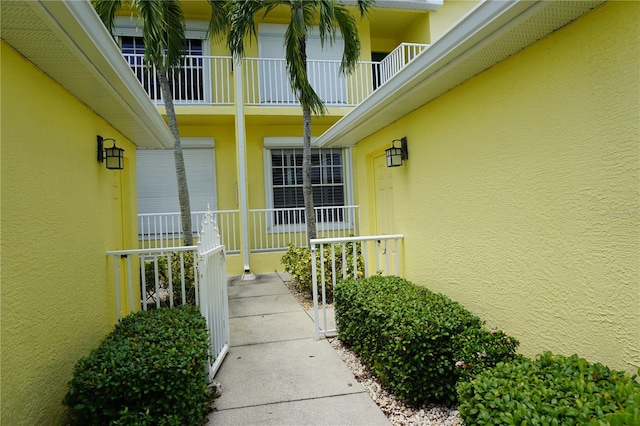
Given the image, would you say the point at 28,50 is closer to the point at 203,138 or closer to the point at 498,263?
the point at 498,263

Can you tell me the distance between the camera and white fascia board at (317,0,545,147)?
2.32m

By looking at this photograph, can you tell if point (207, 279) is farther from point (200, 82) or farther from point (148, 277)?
point (200, 82)

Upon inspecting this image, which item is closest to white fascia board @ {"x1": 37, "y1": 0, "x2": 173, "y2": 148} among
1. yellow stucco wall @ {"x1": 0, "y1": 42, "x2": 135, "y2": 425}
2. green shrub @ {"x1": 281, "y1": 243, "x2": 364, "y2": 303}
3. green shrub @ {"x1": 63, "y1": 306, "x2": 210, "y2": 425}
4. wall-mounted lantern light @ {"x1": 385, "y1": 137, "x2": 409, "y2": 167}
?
yellow stucco wall @ {"x1": 0, "y1": 42, "x2": 135, "y2": 425}

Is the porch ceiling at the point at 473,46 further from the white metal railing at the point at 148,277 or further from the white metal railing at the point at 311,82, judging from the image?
the white metal railing at the point at 311,82

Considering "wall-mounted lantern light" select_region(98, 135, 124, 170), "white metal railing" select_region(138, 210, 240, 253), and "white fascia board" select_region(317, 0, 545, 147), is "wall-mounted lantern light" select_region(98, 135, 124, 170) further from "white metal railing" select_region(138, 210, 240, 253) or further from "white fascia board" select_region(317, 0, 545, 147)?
"white metal railing" select_region(138, 210, 240, 253)

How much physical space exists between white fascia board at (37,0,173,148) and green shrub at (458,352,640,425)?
2900 mm

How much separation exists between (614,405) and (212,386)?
2890 mm

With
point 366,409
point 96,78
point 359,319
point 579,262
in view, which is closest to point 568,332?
point 579,262

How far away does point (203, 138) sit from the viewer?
30.5 ft

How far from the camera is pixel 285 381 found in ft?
11.3

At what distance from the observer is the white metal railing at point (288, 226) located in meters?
9.19

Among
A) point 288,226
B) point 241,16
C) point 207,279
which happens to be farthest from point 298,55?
point 207,279

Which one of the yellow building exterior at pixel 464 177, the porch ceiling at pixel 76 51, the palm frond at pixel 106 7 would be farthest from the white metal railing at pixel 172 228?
the porch ceiling at pixel 76 51

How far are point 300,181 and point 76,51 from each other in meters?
7.50
